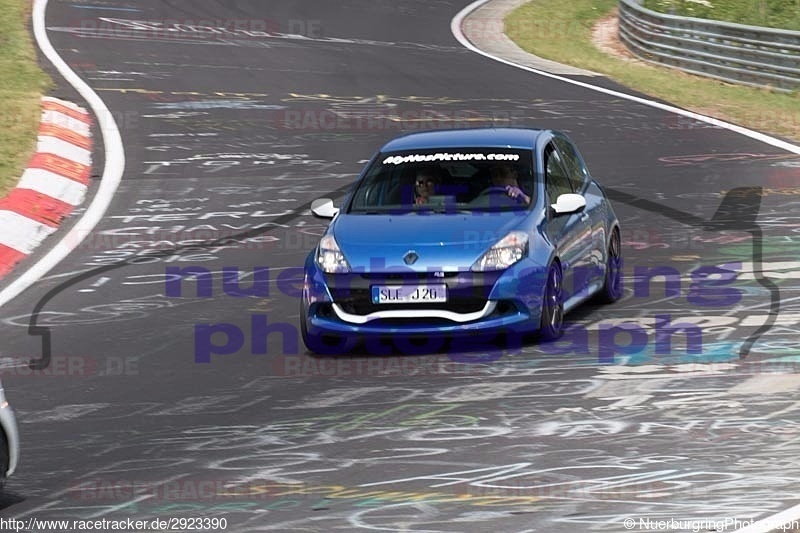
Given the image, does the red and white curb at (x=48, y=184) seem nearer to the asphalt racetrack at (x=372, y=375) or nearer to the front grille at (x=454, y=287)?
the asphalt racetrack at (x=372, y=375)

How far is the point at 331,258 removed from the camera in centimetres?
1087

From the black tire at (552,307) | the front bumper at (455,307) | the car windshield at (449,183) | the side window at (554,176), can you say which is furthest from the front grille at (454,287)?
the side window at (554,176)

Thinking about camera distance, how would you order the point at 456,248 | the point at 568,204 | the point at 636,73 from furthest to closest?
the point at 636,73 < the point at 568,204 < the point at 456,248

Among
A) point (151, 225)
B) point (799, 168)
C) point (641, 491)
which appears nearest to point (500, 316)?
point (641, 491)

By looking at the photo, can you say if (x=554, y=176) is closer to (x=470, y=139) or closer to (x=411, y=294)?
(x=470, y=139)

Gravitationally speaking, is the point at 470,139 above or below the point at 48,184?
above

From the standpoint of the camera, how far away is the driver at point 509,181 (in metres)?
11.4

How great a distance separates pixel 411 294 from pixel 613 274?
248 centimetres

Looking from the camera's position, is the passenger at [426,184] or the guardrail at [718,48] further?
the guardrail at [718,48]

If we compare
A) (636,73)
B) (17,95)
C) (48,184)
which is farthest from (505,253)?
(636,73)

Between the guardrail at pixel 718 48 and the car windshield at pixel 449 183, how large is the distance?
559 inches

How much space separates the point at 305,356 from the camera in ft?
35.5

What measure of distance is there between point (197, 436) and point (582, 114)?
14.8 m

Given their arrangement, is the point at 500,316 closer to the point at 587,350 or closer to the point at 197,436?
the point at 587,350
